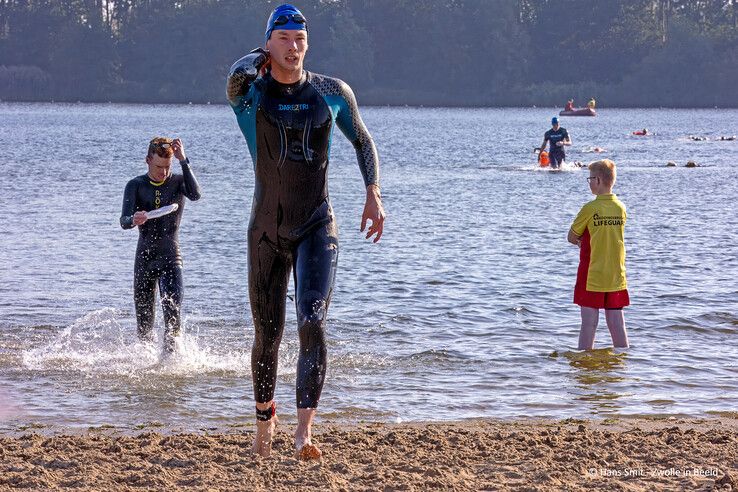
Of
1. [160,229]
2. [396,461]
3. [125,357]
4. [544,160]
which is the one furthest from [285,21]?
[544,160]

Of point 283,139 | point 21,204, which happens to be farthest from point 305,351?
point 21,204

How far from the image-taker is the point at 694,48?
154m

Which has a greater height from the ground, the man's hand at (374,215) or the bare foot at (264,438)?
the man's hand at (374,215)

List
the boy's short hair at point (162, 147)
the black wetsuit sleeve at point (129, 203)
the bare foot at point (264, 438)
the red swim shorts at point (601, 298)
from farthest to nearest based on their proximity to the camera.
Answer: the red swim shorts at point (601, 298)
the black wetsuit sleeve at point (129, 203)
the boy's short hair at point (162, 147)
the bare foot at point (264, 438)

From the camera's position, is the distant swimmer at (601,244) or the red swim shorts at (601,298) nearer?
the distant swimmer at (601,244)

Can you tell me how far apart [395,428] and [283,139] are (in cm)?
250

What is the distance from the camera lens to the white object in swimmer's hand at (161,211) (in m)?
9.34

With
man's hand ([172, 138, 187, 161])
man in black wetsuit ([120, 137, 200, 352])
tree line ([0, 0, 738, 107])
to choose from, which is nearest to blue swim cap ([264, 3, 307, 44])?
man's hand ([172, 138, 187, 161])

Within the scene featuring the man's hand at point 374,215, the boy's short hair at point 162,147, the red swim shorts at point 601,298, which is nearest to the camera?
the man's hand at point 374,215

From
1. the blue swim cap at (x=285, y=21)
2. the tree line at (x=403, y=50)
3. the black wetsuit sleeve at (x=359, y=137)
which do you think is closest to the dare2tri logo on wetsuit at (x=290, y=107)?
the black wetsuit sleeve at (x=359, y=137)

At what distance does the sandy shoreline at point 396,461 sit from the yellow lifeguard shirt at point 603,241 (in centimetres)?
257

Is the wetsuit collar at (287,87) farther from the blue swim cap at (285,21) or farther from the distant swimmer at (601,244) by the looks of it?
the distant swimmer at (601,244)

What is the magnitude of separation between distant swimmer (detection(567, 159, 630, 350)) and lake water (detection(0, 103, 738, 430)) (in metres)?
0.67

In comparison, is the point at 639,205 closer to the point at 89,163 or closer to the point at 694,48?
the point at 89,163
